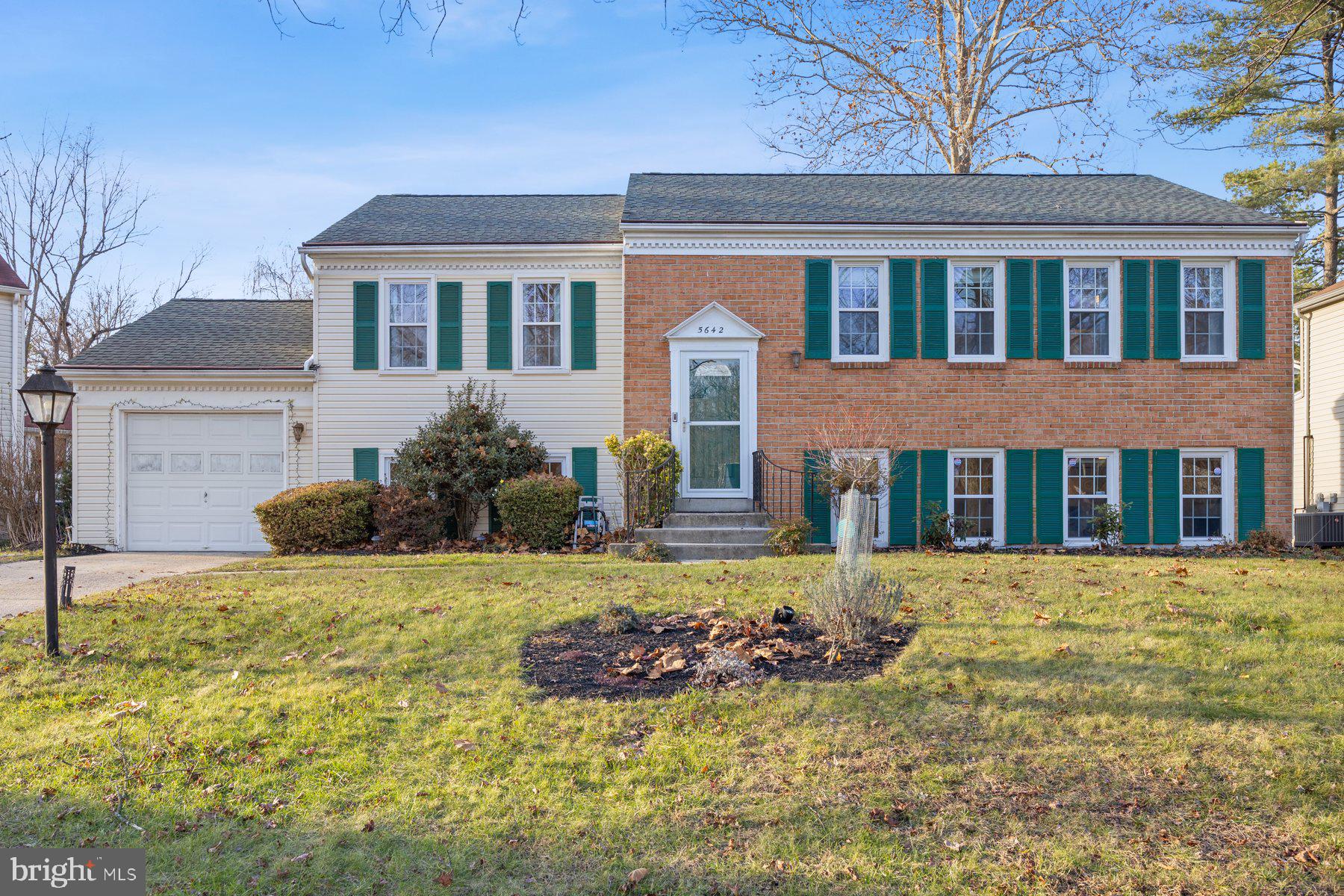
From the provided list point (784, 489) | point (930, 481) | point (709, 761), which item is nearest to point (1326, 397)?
point (930, 481)

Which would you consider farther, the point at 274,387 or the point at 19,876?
the point at 274,387

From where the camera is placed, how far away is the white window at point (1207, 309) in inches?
527

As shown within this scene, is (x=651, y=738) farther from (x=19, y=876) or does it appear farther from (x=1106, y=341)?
(x=1106, y=341)

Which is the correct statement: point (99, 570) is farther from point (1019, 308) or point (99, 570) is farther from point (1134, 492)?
point (1134, 492)

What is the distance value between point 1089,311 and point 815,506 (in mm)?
5313

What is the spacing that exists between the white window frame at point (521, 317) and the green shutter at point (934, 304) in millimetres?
5621

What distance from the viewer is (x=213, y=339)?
591 inches

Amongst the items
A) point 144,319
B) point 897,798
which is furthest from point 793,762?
point 144,319

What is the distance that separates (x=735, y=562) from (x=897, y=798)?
617 centimetres

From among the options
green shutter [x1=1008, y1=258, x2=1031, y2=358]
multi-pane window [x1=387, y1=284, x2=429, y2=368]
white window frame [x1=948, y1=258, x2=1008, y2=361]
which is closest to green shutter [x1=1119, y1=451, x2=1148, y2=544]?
green shutter [x1=1008, y1=258, x2=1031, y2=358]

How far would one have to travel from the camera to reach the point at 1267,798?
4.13 metres

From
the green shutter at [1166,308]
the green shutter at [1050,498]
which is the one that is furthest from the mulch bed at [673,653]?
the green shutter at [1166,308]

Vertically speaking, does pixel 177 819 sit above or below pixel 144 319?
below

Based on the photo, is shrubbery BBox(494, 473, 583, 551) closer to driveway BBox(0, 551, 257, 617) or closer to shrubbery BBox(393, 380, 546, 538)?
shrubbery BBox(393, 380, 546, 538)
